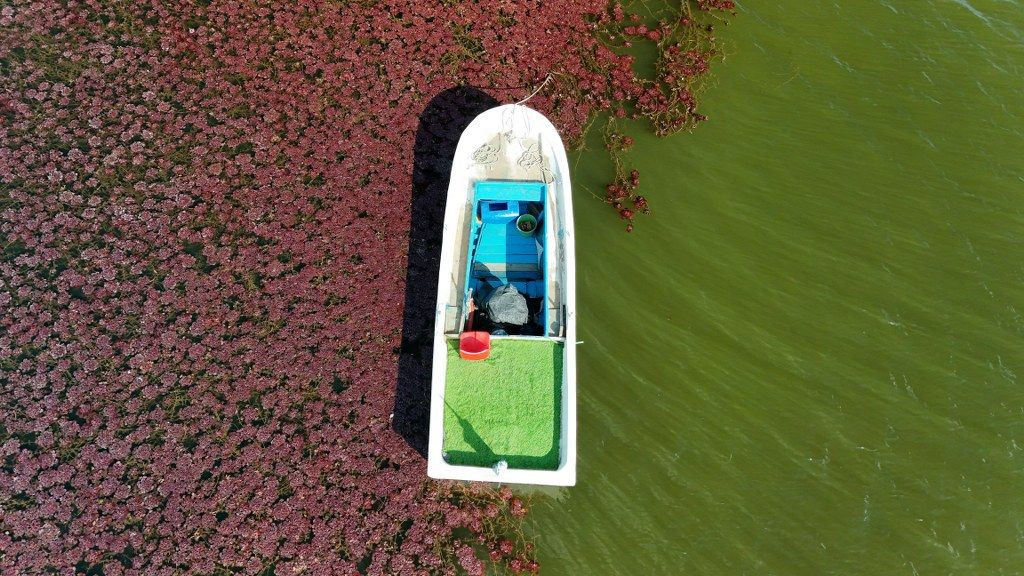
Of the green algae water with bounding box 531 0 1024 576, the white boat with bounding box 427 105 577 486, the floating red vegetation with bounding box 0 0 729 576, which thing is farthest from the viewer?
the green algae water with bounding box 531 0 1024 576

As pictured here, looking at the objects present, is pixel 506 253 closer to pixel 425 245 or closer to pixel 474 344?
pixel 425 245

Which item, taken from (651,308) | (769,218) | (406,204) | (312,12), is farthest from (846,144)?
(312,12)

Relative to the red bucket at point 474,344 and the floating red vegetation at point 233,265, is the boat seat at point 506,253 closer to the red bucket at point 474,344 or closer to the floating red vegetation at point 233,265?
the red bucket at point 474,344

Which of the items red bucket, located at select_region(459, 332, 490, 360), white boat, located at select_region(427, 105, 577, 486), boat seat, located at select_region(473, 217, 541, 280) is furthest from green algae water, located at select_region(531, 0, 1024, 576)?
red bucket, located at select_region(459, 332, 490, 360)

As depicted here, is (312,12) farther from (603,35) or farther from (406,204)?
(603,35)

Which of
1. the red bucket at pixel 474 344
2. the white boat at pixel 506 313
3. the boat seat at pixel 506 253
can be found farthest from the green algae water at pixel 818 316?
the red bucket at pixel 474 344

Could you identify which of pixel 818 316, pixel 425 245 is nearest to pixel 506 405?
pixel 425 245

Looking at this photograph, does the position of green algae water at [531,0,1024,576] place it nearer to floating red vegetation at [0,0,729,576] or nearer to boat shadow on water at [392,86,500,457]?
floating red vegetation at [0,0,729,576]
